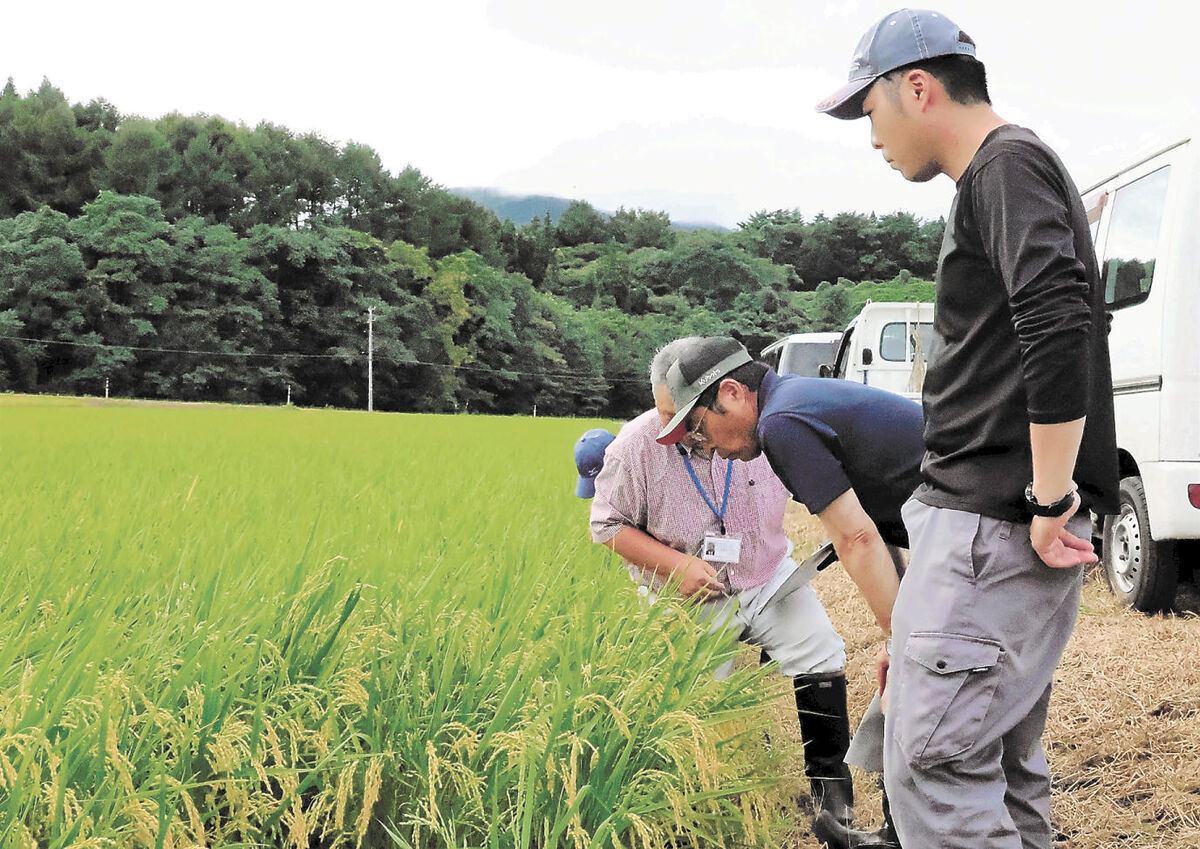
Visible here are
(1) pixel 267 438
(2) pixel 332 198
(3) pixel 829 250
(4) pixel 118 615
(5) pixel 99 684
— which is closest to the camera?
(5) pixel 99 684

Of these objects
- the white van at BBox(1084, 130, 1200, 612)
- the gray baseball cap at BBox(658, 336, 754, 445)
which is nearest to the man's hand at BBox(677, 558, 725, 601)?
the gray baseball cap at BBox(658, 336, 754, 445)

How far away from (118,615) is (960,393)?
1.92m

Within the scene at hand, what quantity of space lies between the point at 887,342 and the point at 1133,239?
754 cm

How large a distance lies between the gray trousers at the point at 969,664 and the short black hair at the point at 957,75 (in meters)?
0.63

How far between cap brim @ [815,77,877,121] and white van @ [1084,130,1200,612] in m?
2.83

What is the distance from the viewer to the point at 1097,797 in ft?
8.66

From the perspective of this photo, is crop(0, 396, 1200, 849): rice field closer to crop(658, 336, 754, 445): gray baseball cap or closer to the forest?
crop(658, 336, 754, 445): gray baseball cap

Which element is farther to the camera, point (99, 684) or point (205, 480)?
point (205, 480)

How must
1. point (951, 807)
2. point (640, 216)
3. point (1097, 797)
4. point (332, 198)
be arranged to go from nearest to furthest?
point (951, 807)
point (1097, 797)
point (332, 198)
point (640, 216)

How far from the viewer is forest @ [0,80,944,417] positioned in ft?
128

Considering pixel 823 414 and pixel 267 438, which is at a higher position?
pixel 823 414

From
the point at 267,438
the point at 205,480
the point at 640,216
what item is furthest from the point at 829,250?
the point at 205,480

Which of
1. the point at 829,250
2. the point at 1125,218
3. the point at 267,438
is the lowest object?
the point at 267,438

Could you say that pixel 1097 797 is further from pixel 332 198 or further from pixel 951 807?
pixel 332 198
